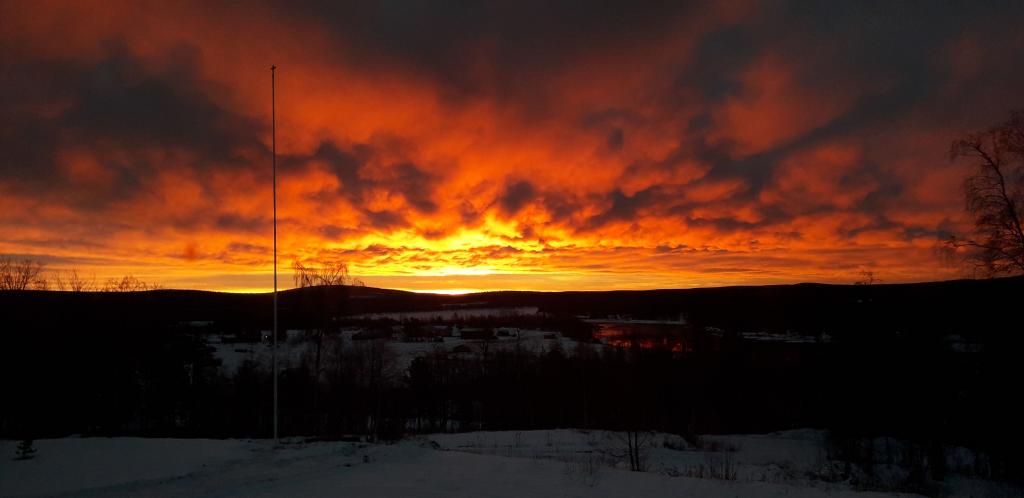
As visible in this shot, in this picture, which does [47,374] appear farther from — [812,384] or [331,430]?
[812,384]

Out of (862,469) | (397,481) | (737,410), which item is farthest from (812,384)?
(397,481)

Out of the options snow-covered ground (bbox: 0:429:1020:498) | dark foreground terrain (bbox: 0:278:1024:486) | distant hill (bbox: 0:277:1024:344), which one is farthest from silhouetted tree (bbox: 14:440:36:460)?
distant hill (bbox: 0:277:1024:344)

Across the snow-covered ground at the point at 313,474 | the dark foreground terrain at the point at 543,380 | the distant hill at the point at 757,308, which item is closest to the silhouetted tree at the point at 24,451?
the snow-covered ground at the point at 313,474

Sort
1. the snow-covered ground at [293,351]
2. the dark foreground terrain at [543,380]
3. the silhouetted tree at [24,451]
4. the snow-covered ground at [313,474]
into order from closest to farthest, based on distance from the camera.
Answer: the snow-covered ground at [313,474] < the silhouetted tree at [24,451] < the dark foreground terrain at [543,380] < the snow-covered ground at [293,351]

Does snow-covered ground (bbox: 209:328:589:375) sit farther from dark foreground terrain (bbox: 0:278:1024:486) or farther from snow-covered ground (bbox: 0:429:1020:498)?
snow-covered ground (bbox: 0:429:1020:498)

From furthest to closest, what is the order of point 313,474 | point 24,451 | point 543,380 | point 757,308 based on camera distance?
point 757,308, point 543,380, point 24,451, point 313,474

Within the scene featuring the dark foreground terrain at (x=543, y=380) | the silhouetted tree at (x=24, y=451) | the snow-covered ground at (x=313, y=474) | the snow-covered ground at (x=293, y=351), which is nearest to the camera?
the snow-covered ground at (x=313, y=474)

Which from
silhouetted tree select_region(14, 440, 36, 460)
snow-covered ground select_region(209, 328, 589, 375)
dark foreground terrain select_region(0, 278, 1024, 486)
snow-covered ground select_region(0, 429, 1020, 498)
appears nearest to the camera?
snow-covered ground select_region(0, 429, 1020, 498)

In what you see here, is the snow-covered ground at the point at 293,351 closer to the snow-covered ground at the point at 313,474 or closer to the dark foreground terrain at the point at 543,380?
the dark foreground terrain at the point at 543,380

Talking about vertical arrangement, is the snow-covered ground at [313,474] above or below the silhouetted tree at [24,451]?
below

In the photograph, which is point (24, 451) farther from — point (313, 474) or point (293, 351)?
point (293, 351)

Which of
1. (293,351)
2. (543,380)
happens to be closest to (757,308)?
(543,380)

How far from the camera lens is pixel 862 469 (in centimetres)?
3372

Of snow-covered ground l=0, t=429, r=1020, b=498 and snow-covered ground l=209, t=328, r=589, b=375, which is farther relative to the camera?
snow-covered ground l=209, t=328, r=589, b=375
